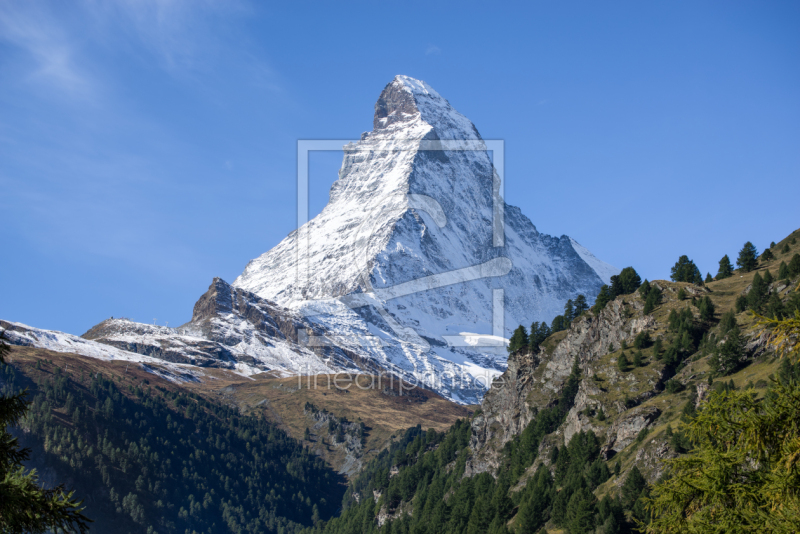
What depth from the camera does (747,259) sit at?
399 ft

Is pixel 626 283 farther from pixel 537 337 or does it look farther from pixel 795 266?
pixel 795 266

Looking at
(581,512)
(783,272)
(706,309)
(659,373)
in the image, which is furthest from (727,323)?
(581,512)

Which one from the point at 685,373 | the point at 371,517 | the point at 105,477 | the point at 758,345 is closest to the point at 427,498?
the point at 371,517

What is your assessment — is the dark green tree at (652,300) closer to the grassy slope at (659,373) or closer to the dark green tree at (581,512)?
the grassy slope at (659,373)

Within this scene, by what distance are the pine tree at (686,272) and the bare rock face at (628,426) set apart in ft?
142

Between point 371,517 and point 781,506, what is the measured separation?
465ft

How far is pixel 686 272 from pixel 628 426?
5031cm

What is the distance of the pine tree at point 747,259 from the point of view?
121250 millimetres

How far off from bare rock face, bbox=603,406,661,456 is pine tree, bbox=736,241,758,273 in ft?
143

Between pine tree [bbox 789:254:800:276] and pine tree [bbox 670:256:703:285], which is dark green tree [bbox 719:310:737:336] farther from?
pine tree [bbox 670:256:703:285]

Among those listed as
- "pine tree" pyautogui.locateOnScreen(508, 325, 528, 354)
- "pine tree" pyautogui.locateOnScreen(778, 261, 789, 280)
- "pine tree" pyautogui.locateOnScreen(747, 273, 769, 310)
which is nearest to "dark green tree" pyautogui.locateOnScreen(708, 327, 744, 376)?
"pine tree" pyautogui.locateOnScreen(747, 273, 769, 310)

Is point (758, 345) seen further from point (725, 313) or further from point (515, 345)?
point (515, 345)

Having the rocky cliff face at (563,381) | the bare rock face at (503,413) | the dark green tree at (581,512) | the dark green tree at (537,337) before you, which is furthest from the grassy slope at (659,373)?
the dark green tree at (537,337)

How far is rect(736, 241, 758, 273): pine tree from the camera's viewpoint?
398 feet
